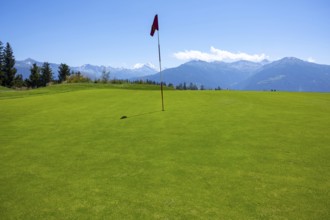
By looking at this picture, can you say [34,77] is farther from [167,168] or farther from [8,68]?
[167,168]

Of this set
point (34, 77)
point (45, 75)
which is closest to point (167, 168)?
point (34, 77)

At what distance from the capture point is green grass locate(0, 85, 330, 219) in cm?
500

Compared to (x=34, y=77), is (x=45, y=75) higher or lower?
higher

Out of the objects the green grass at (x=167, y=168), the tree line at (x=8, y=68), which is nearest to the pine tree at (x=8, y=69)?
the tree line at (x=8, y=68)

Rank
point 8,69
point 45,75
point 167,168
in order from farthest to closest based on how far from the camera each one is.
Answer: point 45,75 → point 8,69 → point 167,168

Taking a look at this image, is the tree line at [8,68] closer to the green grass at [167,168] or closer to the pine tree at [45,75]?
the pine tree at [45,75]

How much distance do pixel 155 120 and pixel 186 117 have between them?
1.60m

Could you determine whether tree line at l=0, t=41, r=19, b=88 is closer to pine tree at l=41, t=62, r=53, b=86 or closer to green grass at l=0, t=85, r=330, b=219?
pine tree at l=41, t=62, r=53, b=86

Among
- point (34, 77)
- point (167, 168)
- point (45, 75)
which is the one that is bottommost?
point (167, 168)

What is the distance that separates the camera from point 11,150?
8609 mm

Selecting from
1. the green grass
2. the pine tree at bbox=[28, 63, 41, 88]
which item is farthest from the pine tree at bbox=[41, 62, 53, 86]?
the green grass

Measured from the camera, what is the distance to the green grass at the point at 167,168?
5.00 meters

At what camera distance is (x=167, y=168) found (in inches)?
266

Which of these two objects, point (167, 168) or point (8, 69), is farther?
point (8, 69)
